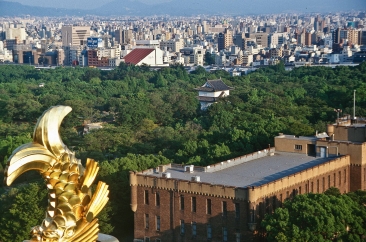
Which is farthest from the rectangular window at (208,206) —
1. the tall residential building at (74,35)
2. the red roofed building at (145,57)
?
the tall residential building at (74,35)

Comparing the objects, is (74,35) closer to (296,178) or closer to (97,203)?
(296,178)

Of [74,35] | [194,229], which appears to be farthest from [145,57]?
[194,229]

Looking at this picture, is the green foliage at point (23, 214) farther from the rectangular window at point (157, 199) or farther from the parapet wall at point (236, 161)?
the parapet wall at point (236, 161)

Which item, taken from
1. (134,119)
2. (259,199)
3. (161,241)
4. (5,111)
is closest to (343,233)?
(259,199)

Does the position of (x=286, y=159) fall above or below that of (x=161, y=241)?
above

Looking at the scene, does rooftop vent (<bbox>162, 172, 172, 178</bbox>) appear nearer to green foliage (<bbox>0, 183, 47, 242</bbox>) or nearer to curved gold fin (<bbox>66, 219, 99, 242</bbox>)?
green foliage (<bbox>0, 183, 47, 242</bbox>)

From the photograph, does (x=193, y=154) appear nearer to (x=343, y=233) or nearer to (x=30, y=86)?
(x=343, y=233)

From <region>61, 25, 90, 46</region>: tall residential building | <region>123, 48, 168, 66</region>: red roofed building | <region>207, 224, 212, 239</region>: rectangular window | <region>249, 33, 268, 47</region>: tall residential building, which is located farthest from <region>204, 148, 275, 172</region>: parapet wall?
<region>61, 25, 90, 46</region>: tall residential building
